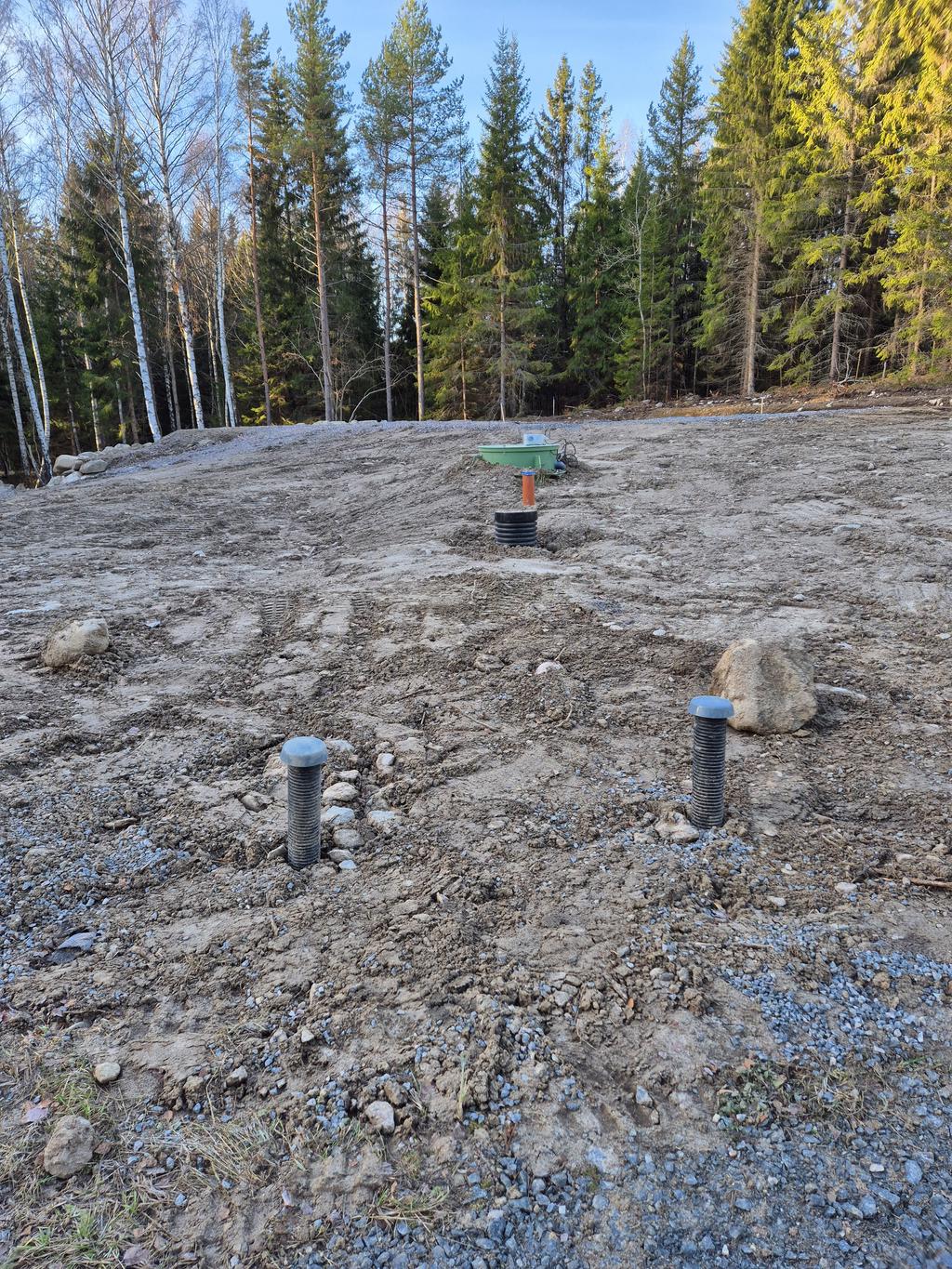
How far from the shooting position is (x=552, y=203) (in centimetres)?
2889

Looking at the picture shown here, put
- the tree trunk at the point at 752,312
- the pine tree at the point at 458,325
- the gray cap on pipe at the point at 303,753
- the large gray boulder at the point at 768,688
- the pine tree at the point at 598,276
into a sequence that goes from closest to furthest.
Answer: the gray cap on pipe at the point at 303,753 → the large gray boulder at the point at 768,688 → the tree trunk at the point at 752,312 → the pine tree at the point at 458,325 → the pine tree at the point at 598,276

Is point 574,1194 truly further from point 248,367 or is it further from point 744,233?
point 248,367

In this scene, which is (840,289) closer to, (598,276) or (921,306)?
(921,306)

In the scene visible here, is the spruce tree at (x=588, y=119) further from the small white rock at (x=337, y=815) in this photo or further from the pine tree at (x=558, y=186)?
the small white rock at (x=337, y=815)

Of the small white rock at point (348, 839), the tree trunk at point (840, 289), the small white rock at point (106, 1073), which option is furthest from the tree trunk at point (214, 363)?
the small white rock at point (106, 1073)

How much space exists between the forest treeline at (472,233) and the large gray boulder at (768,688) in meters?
15.2

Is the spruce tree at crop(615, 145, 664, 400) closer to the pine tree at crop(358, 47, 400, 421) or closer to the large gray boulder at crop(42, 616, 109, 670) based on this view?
the pine tree at crop(358, 47, 400, 421)

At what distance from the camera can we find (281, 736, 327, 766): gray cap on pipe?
7.82 feet

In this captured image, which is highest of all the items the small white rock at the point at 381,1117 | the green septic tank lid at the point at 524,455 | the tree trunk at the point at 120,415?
the tree trunk at the point at 120,415

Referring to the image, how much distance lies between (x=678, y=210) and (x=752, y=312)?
766 cm

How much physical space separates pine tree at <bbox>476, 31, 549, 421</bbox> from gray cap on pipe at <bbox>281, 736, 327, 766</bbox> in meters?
22.7

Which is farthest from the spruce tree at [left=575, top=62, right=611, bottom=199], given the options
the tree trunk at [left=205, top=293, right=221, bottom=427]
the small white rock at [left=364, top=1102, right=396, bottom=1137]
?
the small white rock at [left=364, top=1102, right=396, bottom=1137]

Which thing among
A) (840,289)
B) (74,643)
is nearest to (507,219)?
(840,289)

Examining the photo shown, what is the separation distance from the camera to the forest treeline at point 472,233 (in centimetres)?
1622
